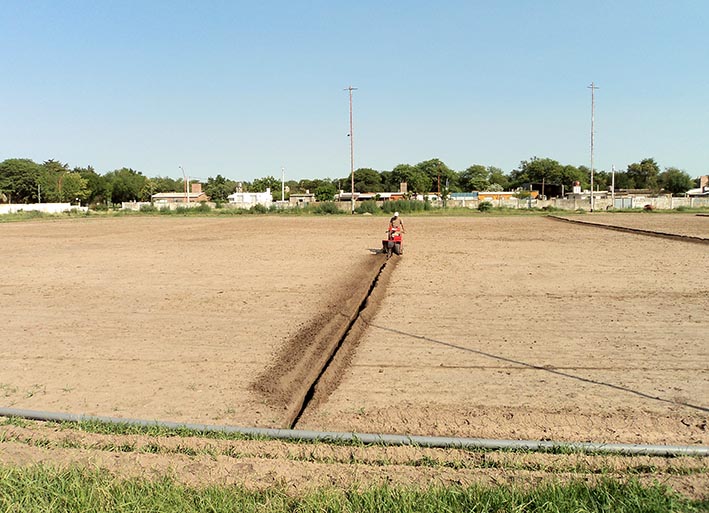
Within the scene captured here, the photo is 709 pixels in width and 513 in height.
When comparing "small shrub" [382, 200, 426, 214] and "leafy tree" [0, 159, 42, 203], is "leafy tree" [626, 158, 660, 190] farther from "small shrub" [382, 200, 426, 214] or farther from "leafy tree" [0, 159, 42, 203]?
"leafy tree" [0, 159, 42, 203]

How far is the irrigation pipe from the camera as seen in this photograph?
4855 millimetres

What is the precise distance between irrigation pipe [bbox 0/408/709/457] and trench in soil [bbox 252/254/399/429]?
0.57 metres

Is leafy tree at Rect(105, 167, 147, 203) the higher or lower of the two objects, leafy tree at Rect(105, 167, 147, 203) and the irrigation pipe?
the higher

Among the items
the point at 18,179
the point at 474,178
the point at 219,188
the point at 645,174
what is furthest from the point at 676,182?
the point at 18,179

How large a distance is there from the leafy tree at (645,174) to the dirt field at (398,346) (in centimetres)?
14441

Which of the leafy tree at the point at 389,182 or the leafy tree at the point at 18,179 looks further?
the leafy tree at the point at 389,182

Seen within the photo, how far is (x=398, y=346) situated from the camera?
8852 mm

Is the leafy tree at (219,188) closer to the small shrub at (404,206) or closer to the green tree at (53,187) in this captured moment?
the green tree at (53,187)

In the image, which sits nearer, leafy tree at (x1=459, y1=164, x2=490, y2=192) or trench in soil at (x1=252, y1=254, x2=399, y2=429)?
trench in soil at (x1=252, y1=254, x2=399, y2=429)

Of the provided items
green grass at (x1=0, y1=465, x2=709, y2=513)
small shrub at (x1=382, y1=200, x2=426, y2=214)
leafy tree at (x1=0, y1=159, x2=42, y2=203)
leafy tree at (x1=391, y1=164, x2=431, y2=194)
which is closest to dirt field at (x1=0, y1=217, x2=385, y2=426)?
green grass at (x1=0, y1=465, x2=709, y2=513)

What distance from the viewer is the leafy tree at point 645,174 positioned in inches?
5846

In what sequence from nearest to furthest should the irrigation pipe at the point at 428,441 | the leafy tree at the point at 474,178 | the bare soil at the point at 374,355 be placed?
the irrigation pipe at the point at 428,441 → the bare soil at the point at 374,355 → the leafy tree at the point at 474,178

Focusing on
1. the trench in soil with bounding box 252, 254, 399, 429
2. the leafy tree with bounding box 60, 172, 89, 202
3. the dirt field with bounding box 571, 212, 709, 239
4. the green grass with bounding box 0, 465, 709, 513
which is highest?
Answer: the leafy tree with bounding box 60, 172, 89, 202

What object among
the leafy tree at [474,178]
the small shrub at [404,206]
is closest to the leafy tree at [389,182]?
the leafy tree at [474,178]
